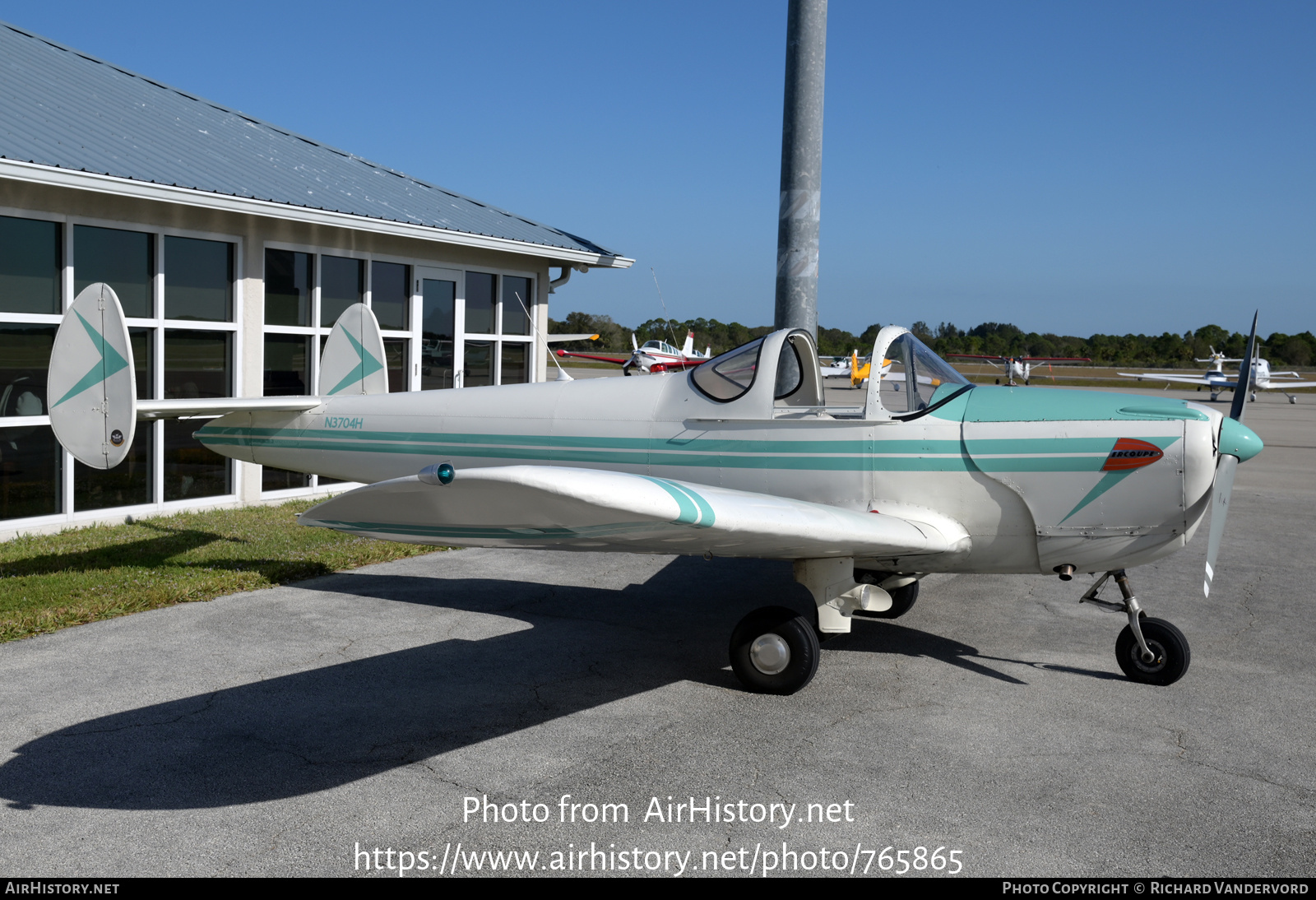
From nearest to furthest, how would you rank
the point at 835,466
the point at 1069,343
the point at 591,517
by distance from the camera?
the point at 591,517, the point at 835,466, the point at 1069,343

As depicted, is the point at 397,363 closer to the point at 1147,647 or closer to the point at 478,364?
the point at 478,364

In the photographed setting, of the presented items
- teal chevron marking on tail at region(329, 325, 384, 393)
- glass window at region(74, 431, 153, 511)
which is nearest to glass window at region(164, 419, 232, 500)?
glass window at region(74, 431, 153, 511)

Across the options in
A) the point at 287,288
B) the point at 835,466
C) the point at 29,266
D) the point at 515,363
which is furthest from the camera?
the point at 515,363

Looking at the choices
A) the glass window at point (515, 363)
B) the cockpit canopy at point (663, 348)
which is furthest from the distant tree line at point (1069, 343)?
the glass window at point (515, 363)

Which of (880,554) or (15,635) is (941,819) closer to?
(880,554)

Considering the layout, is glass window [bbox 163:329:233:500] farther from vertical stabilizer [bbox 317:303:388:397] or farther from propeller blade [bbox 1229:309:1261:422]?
propeller blade [bbox 1229:309:1261:422]

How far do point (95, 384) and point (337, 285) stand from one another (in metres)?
5.21

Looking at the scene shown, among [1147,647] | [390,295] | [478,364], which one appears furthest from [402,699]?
[478,364]

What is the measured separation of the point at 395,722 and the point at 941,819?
2560 millimetres

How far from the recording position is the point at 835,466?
219 inches

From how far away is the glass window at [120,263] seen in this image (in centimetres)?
846

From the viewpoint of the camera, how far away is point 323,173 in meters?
11.9

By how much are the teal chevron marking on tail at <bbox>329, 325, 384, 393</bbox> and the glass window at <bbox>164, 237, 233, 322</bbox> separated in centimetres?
269

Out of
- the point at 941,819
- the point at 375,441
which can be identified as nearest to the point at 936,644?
the point at 941,819
